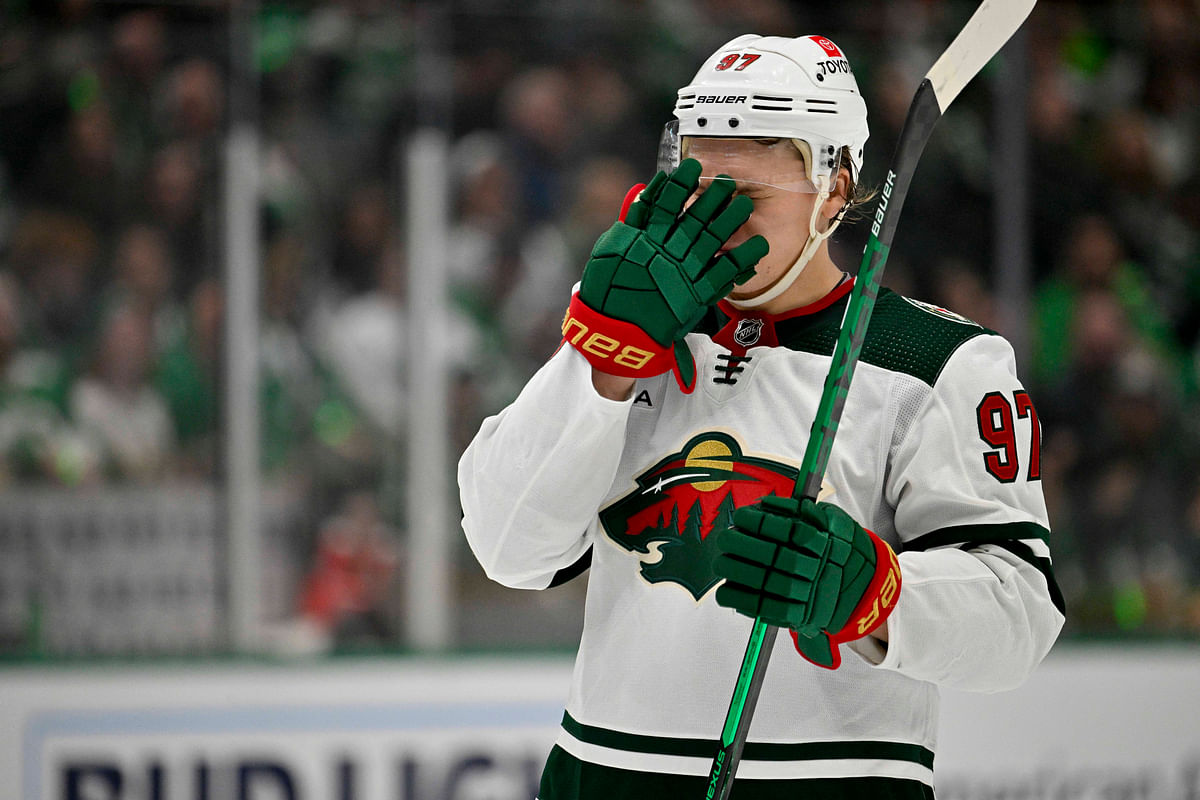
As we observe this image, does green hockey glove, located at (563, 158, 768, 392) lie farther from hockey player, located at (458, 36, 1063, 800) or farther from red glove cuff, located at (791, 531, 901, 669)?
red glove cuff, located at (791, 531, 901, 669)

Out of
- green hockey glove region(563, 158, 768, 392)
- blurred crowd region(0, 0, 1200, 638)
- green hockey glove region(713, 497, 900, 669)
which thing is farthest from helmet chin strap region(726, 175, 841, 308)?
blurred crowd region(0, 0, 1200, 638)

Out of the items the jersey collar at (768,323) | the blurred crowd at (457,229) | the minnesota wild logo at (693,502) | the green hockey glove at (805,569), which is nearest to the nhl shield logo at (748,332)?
the jersey collar at (768,323)

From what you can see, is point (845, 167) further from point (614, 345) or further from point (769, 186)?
point (614, 345)

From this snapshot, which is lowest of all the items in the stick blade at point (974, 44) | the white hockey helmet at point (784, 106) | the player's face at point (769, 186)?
the player's face at point (769, 186)

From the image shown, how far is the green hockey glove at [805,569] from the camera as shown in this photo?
1191mm

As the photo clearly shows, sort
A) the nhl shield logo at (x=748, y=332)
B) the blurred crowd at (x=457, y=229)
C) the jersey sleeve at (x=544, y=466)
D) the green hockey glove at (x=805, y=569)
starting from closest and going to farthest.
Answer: the green hockey glove at (x=805, y=569)
the jersey sleeve at (x=544, y=466)
the nhl shield logo at (x=748, y=332)
the blurred crowd at (x=457, y=229)

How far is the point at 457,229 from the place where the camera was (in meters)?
3.56

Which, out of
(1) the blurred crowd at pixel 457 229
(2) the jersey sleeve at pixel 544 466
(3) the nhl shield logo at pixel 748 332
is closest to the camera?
(2) the jersey sleeve at pixel 544 466

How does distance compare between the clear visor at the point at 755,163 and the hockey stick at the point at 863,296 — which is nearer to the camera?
the hockey stick at the point at 863,296

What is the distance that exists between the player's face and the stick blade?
152 millimetres

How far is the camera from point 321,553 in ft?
11.6

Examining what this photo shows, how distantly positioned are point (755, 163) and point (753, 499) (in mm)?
322

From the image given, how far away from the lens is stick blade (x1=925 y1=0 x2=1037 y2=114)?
1.33 meters

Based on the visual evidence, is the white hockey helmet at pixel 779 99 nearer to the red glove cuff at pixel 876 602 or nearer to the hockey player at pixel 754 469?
the hockey player at pixel 754 469
